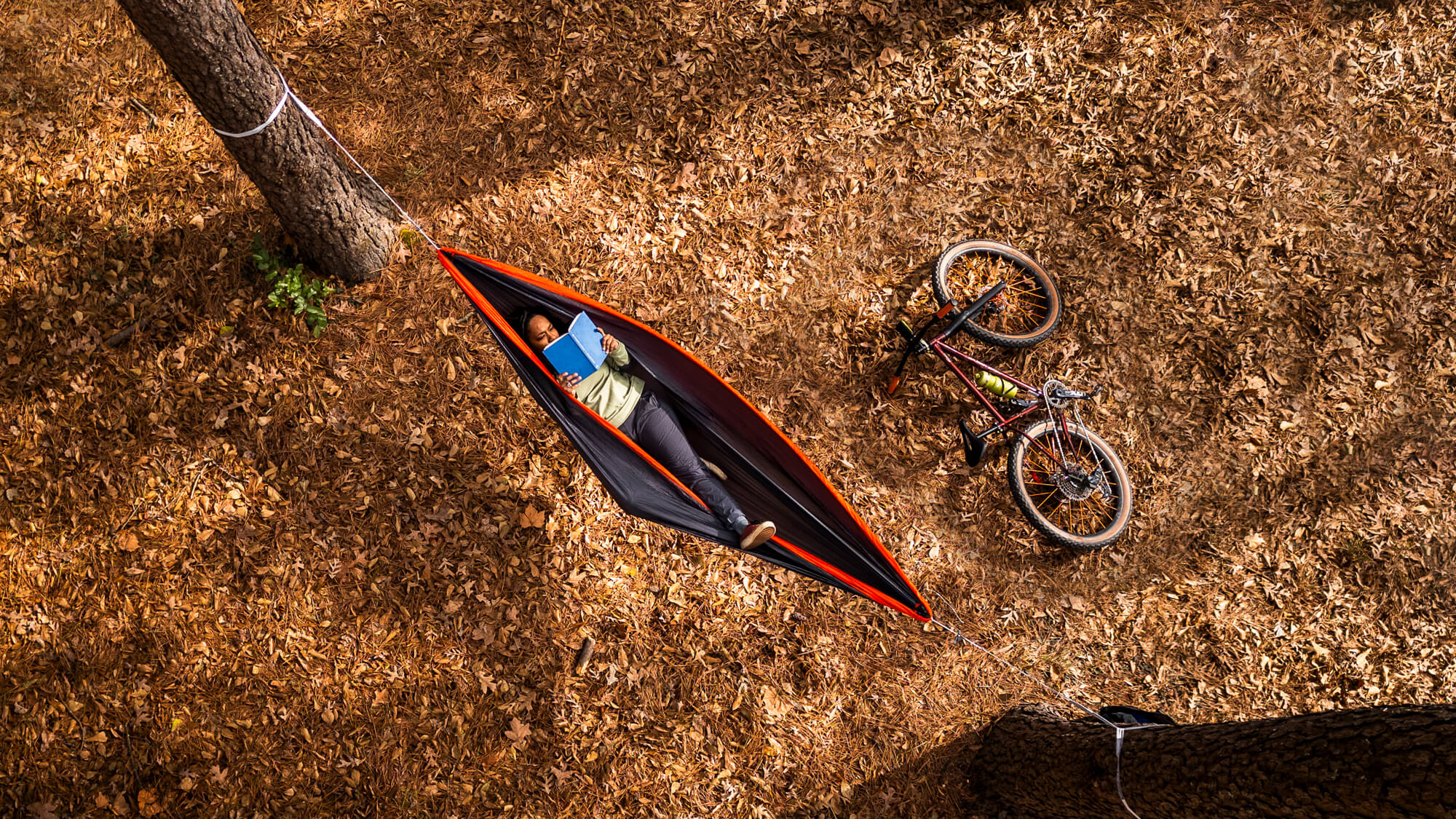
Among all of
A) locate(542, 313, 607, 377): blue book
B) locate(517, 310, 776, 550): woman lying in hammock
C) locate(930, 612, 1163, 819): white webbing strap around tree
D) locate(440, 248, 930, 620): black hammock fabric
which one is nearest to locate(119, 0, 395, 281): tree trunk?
locate(440, 248, 930, 620): black hammock fabric

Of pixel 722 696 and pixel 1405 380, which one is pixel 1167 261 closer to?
pixel 1405 380

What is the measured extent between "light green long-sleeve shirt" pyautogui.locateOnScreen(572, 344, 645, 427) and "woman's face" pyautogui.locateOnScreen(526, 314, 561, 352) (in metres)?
0.24

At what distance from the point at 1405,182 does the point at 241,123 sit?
6.06 meters

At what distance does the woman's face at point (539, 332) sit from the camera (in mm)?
3158

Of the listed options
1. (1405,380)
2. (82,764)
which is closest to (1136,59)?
(1405,380)

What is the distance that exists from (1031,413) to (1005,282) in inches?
28.9

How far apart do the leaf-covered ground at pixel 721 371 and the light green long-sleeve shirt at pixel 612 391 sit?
1.79ft

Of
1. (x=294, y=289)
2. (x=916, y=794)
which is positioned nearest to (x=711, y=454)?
(x=916, y=794)

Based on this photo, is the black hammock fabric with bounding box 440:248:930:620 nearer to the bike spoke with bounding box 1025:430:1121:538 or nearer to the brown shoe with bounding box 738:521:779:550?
the brown shoe with bounding box 738:521:779:550

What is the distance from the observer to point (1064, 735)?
119 inches

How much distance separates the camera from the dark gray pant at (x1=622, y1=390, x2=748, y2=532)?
3.17 meters

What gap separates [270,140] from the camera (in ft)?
10.2

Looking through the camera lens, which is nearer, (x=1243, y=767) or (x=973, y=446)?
(x=1243, y=767)

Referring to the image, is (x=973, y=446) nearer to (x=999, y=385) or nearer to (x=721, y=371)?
(x=999, y=385)
